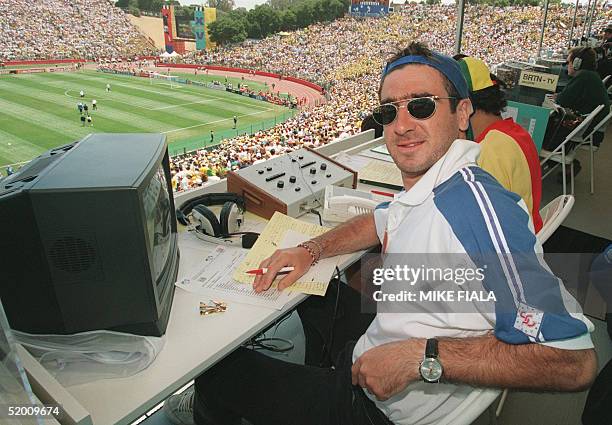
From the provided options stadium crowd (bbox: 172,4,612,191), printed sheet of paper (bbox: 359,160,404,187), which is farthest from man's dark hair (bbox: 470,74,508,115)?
stadium crowd (bbox: 172,4,612,191)

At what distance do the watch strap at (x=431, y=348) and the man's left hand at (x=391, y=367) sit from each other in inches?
0.5

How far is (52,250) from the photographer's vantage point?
2.69 feet

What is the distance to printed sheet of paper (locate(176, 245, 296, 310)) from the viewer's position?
1.10 meters

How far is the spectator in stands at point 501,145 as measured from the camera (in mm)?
1519

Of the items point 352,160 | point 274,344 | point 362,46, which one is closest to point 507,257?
point 274,344

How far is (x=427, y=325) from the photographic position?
0.85 metres

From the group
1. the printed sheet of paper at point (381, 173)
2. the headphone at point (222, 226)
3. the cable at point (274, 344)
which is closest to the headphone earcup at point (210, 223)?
the headphone at point (222, 226)

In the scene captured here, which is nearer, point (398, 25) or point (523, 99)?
point (523, 99)

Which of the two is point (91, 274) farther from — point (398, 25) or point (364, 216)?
point (398, 25)

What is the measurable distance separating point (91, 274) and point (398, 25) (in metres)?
21.3

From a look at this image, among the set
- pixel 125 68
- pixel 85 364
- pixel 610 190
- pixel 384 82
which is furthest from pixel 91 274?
pixel 125 68

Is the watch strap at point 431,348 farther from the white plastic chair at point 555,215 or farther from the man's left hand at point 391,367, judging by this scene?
the white plastic chair at point 555,215

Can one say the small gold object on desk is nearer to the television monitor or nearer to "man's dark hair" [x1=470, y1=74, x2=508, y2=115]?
the television monitor

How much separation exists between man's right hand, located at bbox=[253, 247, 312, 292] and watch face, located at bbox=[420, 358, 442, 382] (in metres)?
0.47
